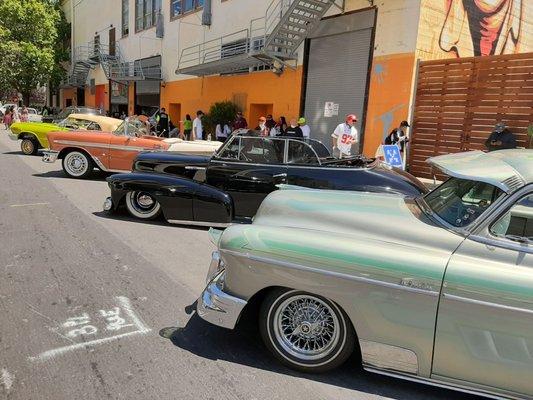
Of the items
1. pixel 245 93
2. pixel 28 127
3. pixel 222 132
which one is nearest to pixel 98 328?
pixel 28 127

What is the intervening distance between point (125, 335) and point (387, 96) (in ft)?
34.7

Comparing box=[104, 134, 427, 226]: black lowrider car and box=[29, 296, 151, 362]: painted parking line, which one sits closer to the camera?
box=[29, 296, 151, 362]: painted parking line

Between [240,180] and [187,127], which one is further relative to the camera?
[187,127]

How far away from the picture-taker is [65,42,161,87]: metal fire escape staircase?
2702 centimetres

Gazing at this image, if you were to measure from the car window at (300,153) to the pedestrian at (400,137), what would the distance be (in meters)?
5.22

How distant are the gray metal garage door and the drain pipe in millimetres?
7762

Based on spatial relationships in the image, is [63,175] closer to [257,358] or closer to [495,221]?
[257,358]

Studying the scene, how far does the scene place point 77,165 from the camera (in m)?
11.1

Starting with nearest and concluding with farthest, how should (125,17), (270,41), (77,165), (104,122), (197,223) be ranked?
(197,223) < (77,165) < (104,122) < (270,41) < (125,17)

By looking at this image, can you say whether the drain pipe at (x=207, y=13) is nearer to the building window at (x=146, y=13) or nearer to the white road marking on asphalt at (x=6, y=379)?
the building window at (x=146, y=13)

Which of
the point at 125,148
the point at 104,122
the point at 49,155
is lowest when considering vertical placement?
the point at 49,155

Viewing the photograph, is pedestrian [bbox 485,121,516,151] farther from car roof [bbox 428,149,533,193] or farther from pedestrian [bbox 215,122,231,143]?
pedestrian [bbox 215,122,231,143]

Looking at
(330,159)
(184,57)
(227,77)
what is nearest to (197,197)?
(330,159)

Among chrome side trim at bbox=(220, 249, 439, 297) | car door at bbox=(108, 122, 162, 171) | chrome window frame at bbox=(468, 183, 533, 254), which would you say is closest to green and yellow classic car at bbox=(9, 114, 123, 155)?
car door at bbox=(108, 122, 162, 171)
